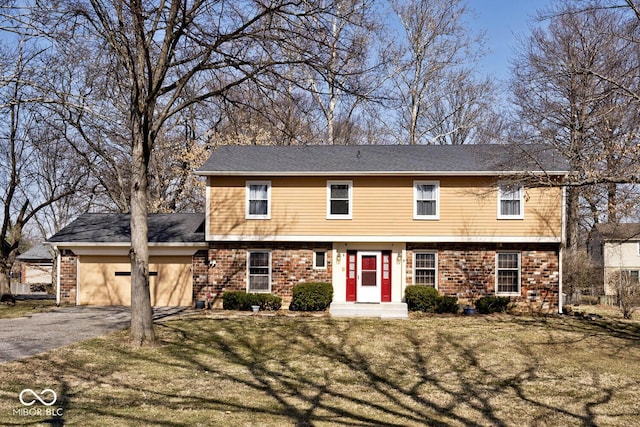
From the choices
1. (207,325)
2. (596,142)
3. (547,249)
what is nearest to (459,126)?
(596,142)

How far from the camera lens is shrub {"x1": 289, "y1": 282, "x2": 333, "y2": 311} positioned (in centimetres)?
2189

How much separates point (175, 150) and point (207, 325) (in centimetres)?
1928

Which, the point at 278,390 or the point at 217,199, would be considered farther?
the point at 217,199

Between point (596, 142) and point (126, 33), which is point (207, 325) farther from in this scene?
point (596, 142)

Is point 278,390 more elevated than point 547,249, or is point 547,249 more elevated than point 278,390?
point 547,249

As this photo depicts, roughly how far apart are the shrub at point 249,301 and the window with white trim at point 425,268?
4.91m

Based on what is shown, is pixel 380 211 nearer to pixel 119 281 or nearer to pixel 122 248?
pixel 122 248

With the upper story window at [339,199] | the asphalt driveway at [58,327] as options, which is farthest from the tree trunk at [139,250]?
the upper story window at [339,199]

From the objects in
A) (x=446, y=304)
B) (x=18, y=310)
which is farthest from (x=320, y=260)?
(x=18, y=310)

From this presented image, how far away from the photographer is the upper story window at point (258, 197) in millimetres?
22781

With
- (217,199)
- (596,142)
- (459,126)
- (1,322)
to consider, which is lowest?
(1,322)

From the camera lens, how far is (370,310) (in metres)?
21.2

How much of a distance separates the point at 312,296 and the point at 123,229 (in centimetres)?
856

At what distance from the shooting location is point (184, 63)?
1552 cm
